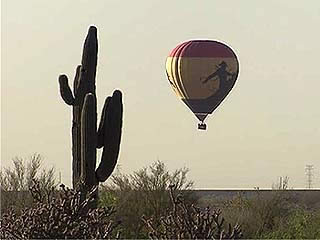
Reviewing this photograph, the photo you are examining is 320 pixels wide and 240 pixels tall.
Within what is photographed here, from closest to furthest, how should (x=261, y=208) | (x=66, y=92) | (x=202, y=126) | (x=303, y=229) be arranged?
(x=66, y=92)
(x=303, y=229)
(x=202, y=126)
(x=261, y=208)

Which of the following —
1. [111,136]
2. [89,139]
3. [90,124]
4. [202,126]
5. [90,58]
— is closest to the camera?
[111,136]

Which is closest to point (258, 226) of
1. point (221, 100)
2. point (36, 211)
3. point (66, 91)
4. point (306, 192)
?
point (221, 100)

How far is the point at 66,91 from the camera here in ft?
51.8

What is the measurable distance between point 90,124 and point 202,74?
1541 cm

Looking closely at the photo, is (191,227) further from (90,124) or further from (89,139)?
(89,139)

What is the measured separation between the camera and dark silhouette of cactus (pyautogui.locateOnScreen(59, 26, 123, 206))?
14.4 m

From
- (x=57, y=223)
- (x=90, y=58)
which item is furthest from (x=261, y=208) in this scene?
(x=57, y=223)

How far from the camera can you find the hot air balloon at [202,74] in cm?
2972

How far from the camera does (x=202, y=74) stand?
29.9 metres

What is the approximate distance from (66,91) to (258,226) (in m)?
15.5

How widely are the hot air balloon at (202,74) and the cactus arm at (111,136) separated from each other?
1492 centimetres

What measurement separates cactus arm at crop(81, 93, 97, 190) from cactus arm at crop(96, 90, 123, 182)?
15 cm

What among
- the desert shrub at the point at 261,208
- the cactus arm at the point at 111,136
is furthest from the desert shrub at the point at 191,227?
the desert shrub at the point at 261,208

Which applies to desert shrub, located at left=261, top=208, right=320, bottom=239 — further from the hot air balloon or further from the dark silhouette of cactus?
the dark silhouette of cactus
